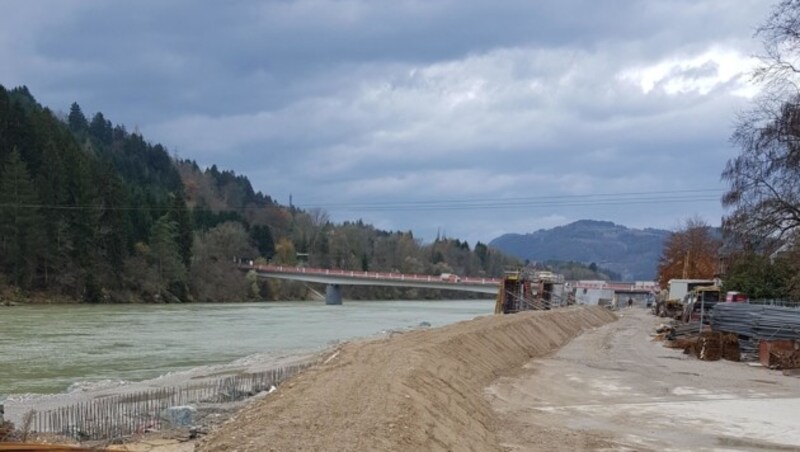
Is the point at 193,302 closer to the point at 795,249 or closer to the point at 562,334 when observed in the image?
the point at 562,334

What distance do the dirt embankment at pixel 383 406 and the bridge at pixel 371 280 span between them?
81.0m

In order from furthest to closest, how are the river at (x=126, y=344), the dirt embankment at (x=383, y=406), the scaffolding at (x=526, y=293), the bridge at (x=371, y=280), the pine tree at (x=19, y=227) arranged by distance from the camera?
the bridge at (x=371, y=280)
the pine tree at (x=19, y=227)
the scaffolding at (x=526, y=293)
the river at (x=126, y=344)
the dirt embankment at (x=383, y=406)

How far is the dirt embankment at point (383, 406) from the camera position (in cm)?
1155

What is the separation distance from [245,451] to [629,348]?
1276 inches

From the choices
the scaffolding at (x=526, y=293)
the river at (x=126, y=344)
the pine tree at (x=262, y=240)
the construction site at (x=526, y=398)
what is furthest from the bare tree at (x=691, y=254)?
the pine tree at (x=262, y=240)

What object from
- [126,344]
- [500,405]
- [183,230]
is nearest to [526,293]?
[126,344]

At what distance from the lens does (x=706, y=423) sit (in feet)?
57.7

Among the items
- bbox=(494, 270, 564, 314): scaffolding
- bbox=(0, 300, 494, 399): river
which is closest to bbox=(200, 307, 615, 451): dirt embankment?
bbox=(0, 300, 494, 399): river

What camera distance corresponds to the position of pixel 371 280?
381 ft

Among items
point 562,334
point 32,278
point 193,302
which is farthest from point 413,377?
point 193,302

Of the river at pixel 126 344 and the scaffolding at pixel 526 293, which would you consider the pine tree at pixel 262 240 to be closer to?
the scaffolding at pixel 526 293

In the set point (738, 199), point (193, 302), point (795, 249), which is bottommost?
point (193, 302)

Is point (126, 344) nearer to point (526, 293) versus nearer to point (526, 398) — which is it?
point (526, 398)

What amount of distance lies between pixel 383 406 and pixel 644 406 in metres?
9.18
